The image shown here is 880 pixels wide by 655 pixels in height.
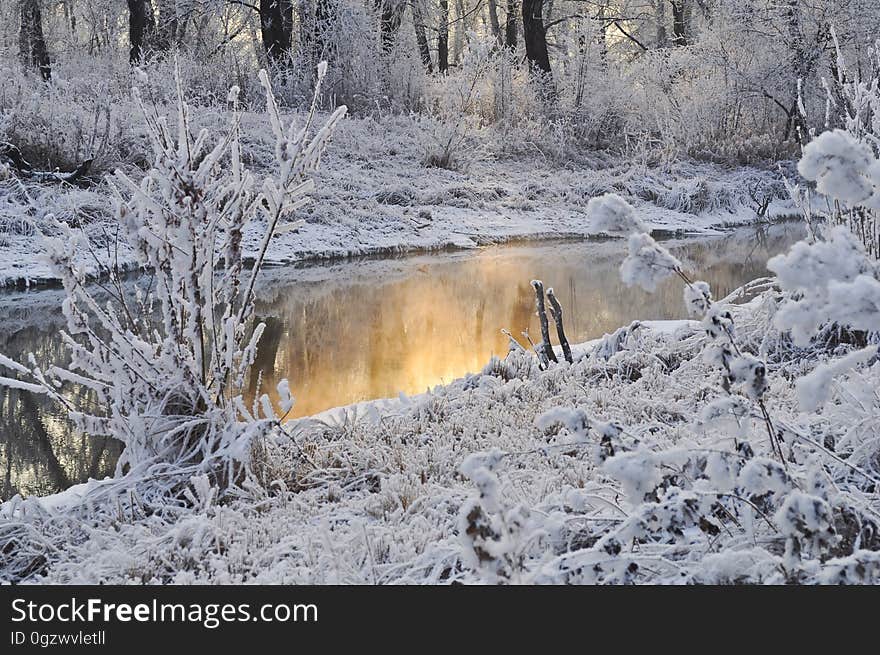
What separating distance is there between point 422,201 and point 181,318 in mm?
8170

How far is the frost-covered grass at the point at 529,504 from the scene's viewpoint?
4.95 feet

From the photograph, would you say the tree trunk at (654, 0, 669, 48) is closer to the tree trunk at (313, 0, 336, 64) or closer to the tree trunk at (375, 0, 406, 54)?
the tree trunk at (375, 0, 406, 54)

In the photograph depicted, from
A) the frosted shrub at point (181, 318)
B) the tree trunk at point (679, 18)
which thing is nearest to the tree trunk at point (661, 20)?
the tree trunk at point (679, 18)

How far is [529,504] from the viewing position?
7.14 feet

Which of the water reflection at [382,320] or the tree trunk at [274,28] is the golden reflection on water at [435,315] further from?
the tree trunk at [274,28]

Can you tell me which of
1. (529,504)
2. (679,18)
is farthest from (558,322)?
(679,18)

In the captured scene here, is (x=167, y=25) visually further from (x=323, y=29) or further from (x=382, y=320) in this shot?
(x=382, y=320)

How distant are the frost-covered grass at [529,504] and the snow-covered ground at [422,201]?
521 cm

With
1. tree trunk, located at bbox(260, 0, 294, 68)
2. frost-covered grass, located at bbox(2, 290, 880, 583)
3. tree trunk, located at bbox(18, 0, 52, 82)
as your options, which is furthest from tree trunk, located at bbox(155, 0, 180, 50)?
frost-covered grass, located at bbox(2, 290, 880, 583)

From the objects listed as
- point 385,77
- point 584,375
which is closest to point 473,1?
point 385,77

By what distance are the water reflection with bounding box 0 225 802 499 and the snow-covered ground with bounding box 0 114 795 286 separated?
0.57 meters

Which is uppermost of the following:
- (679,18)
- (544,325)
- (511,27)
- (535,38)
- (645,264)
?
(679,18)

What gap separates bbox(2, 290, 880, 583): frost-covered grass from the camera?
1.51 meters

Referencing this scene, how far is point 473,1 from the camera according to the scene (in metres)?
28.6
